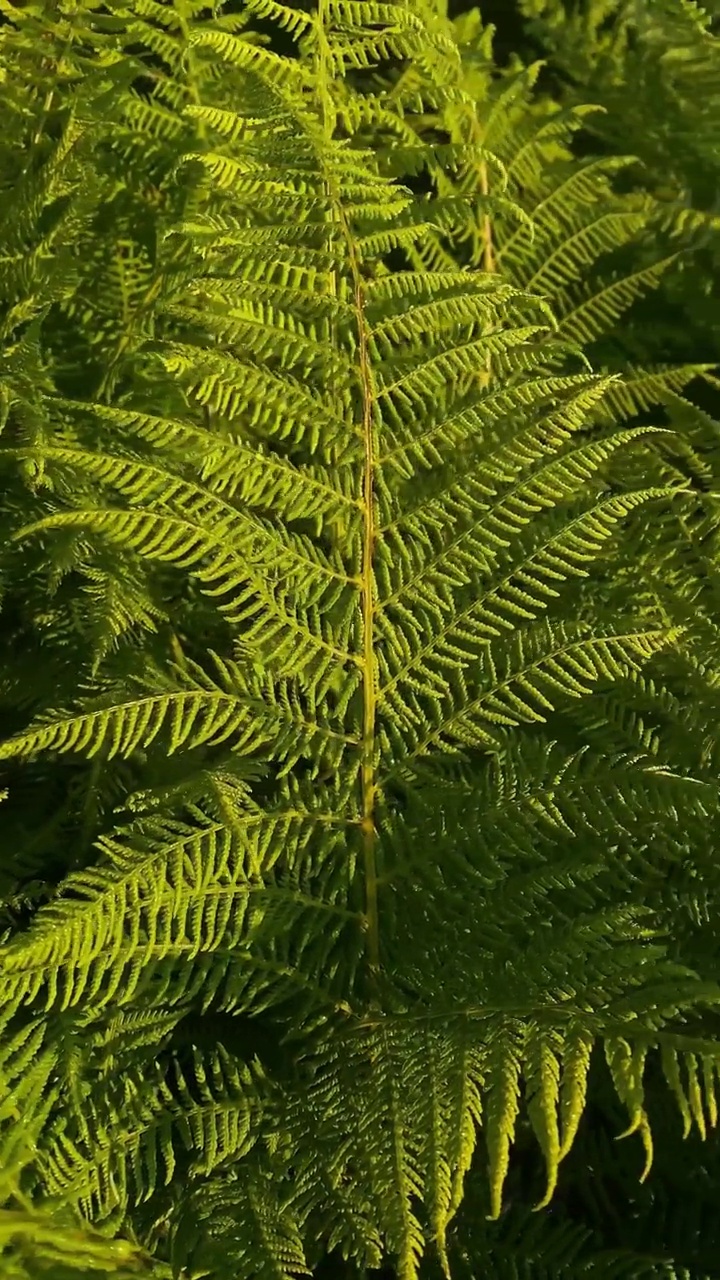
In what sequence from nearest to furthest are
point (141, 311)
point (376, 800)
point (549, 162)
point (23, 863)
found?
point (376, 800)
point (23, 863)
point (141, 311)
point (549, 162)

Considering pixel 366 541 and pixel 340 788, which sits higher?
pixel 366 541

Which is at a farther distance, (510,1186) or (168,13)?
(168,13)

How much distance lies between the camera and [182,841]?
0.66m

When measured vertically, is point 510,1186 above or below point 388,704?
below

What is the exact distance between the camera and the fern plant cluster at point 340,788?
625 millimetres

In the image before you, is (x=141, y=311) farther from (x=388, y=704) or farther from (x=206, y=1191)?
(x=206, y=1191)

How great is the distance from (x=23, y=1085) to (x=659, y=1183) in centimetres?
48

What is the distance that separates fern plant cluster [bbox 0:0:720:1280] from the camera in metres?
0.62

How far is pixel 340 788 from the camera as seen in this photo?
74 cm

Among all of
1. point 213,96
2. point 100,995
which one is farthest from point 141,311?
point 100,995

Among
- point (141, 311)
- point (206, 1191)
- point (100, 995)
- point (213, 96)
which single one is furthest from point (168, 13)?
point (206, 1191)

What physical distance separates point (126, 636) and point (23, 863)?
0.22m

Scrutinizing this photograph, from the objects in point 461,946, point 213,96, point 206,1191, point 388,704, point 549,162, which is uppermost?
point 549,162

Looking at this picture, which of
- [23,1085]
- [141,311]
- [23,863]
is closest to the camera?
[23,1085]
